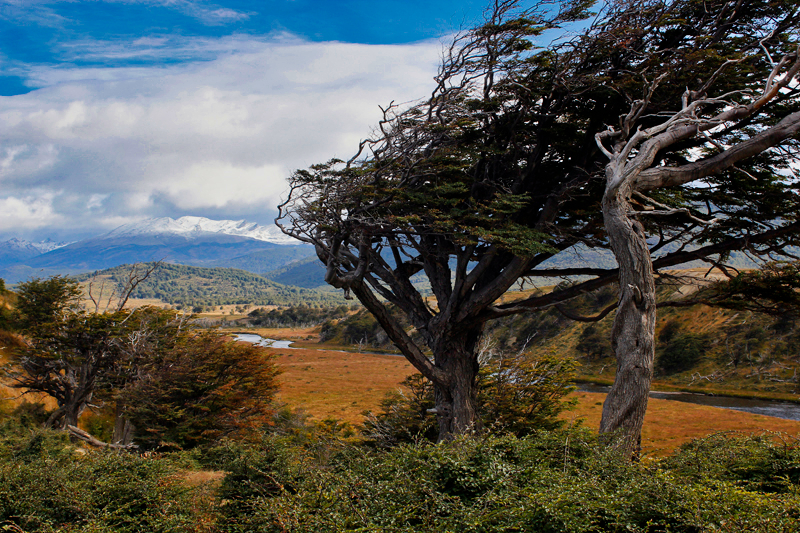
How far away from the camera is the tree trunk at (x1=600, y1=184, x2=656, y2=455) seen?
5.77 metres

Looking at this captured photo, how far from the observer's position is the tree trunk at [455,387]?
10016mm

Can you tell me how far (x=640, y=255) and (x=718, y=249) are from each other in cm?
408

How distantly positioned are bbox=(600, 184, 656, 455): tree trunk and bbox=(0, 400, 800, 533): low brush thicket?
1.92 feet

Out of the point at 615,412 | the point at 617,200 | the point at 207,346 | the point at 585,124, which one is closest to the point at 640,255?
the point at 617,200

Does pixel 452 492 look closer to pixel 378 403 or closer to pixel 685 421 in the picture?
pixel 685 421

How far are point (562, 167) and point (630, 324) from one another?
547 cm

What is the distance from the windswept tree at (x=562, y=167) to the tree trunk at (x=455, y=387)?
0.10 feet

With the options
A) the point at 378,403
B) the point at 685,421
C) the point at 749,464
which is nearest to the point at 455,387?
the point at 749,464

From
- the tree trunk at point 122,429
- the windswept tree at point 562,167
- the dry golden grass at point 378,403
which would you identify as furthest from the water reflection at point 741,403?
the tree trunk at point 122,429

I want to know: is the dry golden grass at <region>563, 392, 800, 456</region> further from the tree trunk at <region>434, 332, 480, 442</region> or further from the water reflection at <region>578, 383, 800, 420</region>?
the tree trunk at <region>434, 332, 480, 442</region>

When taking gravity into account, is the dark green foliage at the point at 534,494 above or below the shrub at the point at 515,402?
above

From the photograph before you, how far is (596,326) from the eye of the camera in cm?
6153

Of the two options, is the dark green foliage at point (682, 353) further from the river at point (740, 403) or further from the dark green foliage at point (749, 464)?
the dark green foliage at point (749, 464)

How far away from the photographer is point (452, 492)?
16.0 feet
